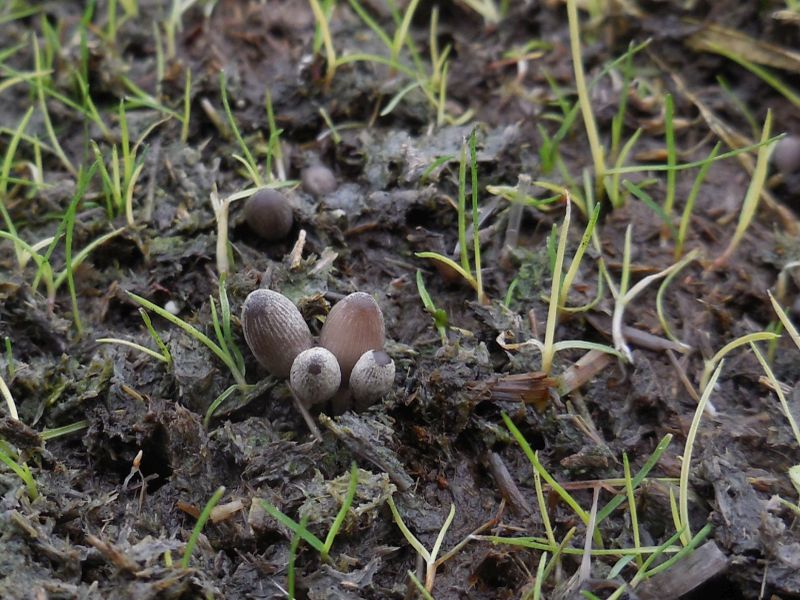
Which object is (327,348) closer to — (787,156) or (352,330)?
(352,330)

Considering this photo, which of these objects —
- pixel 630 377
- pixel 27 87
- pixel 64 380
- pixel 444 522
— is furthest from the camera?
pixel 27 87

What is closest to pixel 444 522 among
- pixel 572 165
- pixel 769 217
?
pixel 572 165

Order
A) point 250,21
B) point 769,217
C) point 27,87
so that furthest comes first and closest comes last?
point 250,21 < point 27,87 < point 769,217

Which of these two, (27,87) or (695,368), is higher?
(27,87)

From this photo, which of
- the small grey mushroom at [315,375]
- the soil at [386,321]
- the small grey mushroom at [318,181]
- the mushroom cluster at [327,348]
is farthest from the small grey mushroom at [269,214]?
the small grey mushroom at [315,375]

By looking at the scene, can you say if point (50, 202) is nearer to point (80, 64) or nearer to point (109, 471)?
point (80, 64)

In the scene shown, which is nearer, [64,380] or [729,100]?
[64,380]

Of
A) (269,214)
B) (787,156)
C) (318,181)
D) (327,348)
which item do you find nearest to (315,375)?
(327,348)
